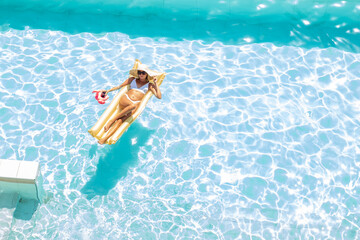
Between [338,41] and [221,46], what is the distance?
206 centimetres

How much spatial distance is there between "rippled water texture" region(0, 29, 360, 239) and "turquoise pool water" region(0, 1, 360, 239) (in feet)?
0.06

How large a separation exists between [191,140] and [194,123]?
0.32 m

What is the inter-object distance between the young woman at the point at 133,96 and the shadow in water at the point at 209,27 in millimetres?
1959

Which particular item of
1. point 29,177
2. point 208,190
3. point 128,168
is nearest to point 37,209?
point 29,177

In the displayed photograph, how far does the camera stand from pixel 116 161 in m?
6.55

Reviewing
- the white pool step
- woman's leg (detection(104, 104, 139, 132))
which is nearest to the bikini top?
woman's leg (detection(104, 104, 139, 132))

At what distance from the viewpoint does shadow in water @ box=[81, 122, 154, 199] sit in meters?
6.28

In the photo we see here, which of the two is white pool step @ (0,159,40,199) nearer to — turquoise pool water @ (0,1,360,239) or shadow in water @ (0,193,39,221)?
shadow in water @ (0,193,39,221)

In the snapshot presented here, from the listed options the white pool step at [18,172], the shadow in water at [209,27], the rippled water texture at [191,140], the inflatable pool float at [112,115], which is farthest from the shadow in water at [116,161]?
the shadow in water at [209,27]

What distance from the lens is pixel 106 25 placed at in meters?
8.45

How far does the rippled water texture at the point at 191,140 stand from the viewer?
19.7 feet

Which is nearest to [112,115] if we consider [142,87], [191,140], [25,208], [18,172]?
[142,87]

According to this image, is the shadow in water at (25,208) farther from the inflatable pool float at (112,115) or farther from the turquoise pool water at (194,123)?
the inflatable pool float at (112,115)

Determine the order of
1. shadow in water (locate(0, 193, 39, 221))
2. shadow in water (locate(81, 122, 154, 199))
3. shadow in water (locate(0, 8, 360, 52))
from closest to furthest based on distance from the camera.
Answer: shadow in water (locate(0, 193, 39, 221)) → shadow in water (locate(81, 122, 154, 199)) → shadow in water (locate(0, 8, 360, 52))
